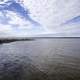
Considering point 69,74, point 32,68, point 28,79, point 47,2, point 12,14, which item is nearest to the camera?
point 28,79

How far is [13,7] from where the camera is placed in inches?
364

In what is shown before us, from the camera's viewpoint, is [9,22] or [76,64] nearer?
[76,64]

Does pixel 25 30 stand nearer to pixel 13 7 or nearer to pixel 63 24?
pixel 13 7

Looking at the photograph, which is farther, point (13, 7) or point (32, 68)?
point (13, 7)

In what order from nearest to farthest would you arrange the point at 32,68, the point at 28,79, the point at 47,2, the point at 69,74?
the point at 28,79, the point at 69,74, the point at 32,68, the point at 47,2

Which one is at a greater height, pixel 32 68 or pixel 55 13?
pixel 55 13

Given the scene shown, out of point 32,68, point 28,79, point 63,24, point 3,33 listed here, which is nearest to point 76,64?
point 32,68

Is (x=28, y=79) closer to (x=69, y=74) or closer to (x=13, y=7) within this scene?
(x=69, y=74)

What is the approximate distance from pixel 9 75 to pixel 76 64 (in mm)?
1800

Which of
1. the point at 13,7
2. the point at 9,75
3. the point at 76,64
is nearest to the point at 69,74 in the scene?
the point at 76,64

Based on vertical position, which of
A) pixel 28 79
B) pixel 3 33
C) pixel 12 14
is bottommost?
pixel 28 79

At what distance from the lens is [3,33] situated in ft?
32.6

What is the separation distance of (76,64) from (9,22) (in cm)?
570

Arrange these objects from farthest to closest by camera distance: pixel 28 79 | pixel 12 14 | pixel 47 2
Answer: pixel 12 14 → pixel 47 2 → pixel 28 79
